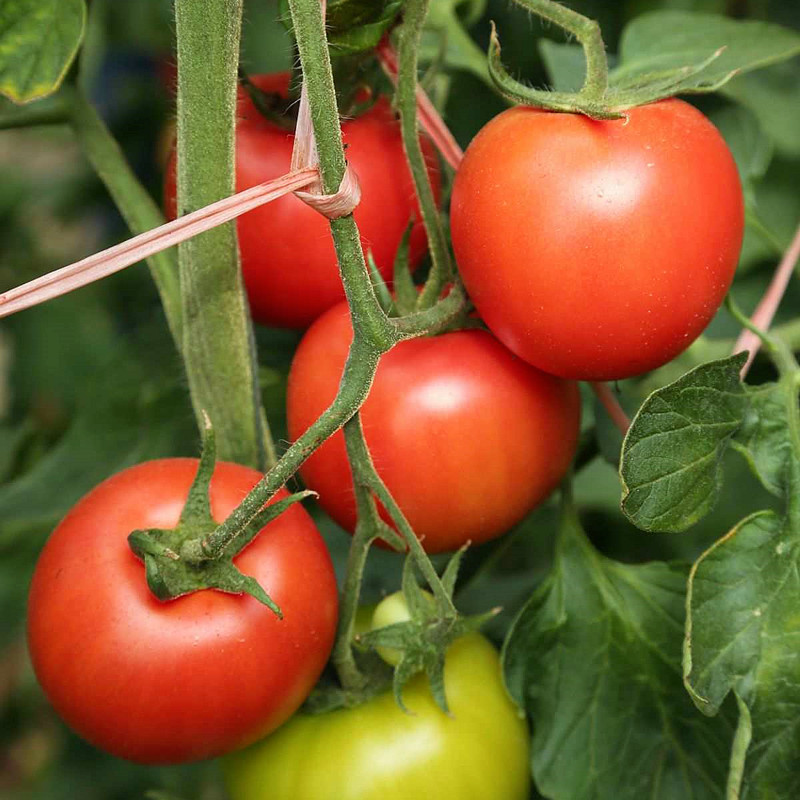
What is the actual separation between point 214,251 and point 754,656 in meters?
0.36

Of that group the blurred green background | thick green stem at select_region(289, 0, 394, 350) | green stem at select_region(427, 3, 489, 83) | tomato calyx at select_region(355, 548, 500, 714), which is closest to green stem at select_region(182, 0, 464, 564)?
thick green stem at select_region(289, 0, 394, 350)

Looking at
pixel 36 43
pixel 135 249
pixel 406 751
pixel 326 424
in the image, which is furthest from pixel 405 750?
pixel 36 43

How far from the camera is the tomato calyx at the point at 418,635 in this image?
0.59 metres

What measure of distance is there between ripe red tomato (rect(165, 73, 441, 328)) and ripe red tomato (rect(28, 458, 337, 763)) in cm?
13

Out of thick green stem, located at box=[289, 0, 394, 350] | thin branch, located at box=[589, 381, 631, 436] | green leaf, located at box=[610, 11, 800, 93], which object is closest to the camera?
thick green stem, located at box=[289, 0, 394, 350]

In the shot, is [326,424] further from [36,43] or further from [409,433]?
[36,43]

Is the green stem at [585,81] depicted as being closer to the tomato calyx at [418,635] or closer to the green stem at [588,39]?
the green stem at [588,39]

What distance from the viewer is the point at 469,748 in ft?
2.06

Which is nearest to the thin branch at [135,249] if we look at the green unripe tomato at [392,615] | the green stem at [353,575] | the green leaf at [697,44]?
the green stem at [353,575]

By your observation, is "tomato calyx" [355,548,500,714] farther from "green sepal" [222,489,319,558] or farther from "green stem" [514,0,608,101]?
"green stem" [514,0,608,101]

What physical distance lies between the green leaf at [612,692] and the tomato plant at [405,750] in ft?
0.06

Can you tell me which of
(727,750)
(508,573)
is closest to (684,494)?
(727,750)

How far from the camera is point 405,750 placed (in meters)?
0.61

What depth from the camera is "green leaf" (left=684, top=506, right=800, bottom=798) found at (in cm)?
55
